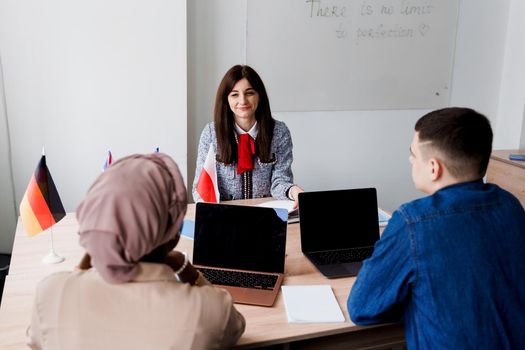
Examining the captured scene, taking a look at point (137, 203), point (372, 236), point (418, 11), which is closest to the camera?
point (137, 203)

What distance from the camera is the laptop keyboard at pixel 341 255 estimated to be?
1.79 metres

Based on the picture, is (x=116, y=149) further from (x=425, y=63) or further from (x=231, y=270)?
(x=425, y=63)

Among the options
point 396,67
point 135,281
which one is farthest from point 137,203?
point 396,67

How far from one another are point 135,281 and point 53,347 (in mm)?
→ 229

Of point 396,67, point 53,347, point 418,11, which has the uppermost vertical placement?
point 418,11

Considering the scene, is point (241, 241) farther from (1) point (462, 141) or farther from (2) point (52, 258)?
(1) point (462, 141)

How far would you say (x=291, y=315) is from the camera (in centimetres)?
143

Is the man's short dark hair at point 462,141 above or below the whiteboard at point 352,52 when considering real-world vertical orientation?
below

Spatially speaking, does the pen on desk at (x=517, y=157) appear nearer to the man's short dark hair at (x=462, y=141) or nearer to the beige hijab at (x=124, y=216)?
the man's short dark hair at (x=462, y=141)

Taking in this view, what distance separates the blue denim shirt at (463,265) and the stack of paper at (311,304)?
253 mm

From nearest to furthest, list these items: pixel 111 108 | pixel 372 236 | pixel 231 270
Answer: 1. pixel 231 270
2. pixel 372 236
3. pixel 111 108

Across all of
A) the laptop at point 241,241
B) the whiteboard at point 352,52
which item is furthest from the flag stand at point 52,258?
the whiteboard at point 352,52

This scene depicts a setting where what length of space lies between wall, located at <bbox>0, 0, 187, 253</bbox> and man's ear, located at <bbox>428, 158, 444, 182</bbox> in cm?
217

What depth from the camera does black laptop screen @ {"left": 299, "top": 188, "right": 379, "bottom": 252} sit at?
1844mm
